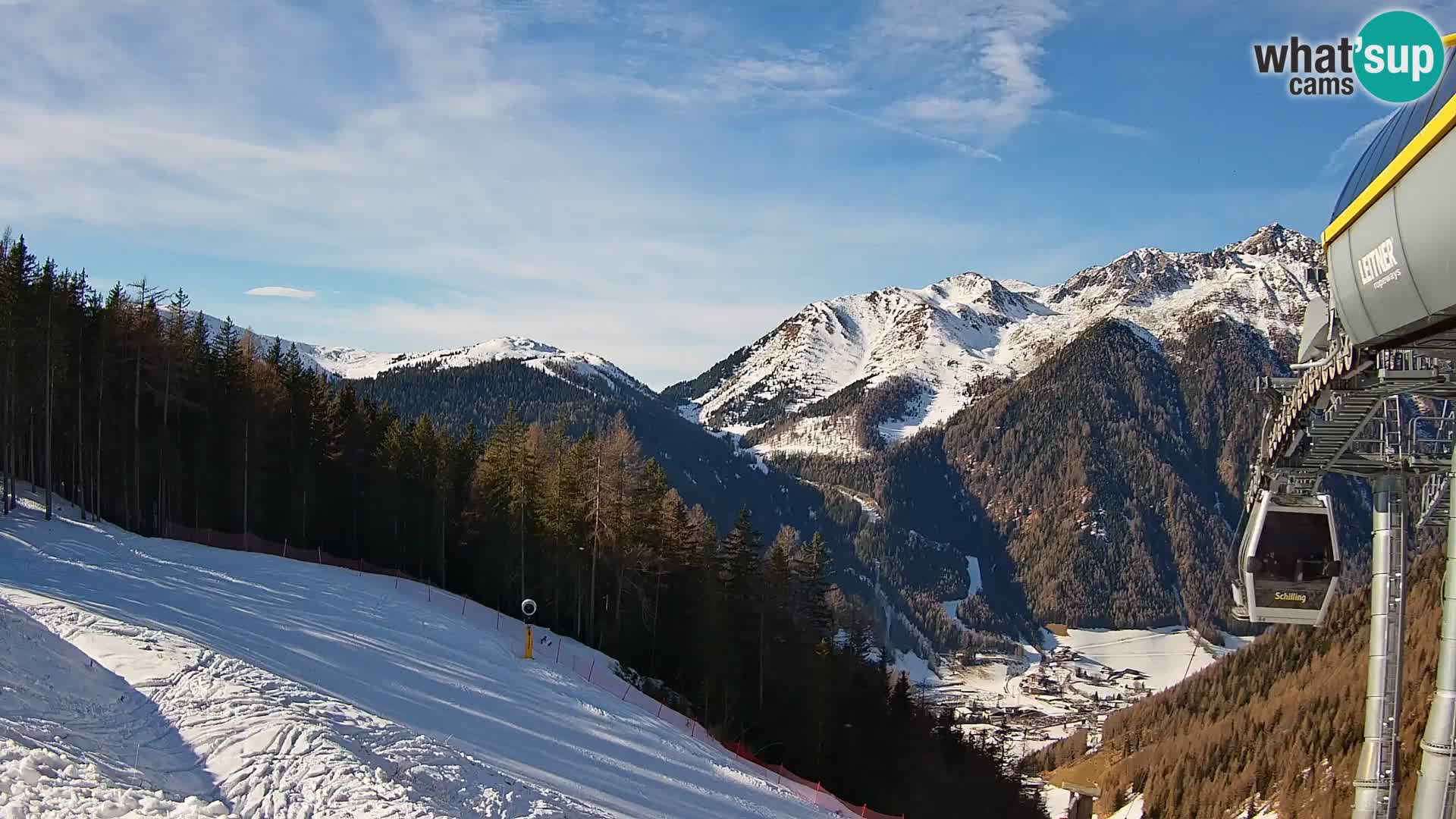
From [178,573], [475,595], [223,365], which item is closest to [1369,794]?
[178,573]

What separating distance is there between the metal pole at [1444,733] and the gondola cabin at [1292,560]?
402 centimetres

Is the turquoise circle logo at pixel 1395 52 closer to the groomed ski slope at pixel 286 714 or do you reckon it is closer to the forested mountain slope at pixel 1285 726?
the groomed ski slope at pixel 286 714

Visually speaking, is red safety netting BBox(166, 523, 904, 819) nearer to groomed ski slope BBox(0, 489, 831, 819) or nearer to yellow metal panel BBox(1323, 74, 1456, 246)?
groomed ski slope BBox(0, 489, 831, 819)

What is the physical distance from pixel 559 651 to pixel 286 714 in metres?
17.4

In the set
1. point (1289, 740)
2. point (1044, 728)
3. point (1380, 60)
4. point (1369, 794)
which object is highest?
point (1380, 60)

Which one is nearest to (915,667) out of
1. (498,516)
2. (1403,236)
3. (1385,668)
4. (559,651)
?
(498,516)

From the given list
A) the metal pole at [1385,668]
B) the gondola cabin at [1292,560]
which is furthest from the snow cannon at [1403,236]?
the gondola cabin at [1292,560]

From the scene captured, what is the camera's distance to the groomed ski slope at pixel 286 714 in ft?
39.4

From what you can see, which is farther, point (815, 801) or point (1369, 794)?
point (815, 801)

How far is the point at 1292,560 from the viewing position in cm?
1349

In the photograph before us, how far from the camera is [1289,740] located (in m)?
51.7

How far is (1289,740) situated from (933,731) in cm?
1905

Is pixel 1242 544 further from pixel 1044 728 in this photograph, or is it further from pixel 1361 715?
pixel 1044 728

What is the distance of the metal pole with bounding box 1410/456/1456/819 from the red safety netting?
Result: 1491cm
